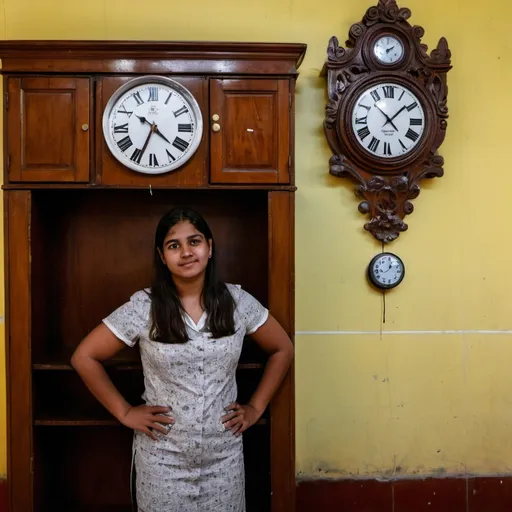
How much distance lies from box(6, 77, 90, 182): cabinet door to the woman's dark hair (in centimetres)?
42

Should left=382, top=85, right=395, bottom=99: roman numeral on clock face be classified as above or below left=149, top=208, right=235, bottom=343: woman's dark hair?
above

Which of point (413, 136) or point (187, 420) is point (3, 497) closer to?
point (187, 420)

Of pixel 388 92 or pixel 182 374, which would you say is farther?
pixel 388 92

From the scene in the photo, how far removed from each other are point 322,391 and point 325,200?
0.87 m

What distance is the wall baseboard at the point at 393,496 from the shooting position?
7.20ft

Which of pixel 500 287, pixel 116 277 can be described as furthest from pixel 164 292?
pixel 500 287

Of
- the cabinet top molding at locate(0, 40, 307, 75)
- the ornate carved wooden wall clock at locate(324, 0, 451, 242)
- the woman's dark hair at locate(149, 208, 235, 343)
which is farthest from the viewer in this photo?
the ornate carved wooden wall clock at locate(324, 0, 451, 242)

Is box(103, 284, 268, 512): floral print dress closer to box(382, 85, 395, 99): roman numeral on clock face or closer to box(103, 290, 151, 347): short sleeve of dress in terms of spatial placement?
box(103, 290, 151, 347): short sleeve of dress

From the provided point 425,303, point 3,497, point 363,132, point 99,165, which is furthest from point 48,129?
point 425,303

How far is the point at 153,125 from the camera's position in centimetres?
183

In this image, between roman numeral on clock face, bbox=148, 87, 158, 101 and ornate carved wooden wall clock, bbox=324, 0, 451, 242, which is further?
ornate carved wooden wall clock, bbox=324, 0, 451, 242

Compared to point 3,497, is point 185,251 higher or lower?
higher

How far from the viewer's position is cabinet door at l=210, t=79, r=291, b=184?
1.81 m

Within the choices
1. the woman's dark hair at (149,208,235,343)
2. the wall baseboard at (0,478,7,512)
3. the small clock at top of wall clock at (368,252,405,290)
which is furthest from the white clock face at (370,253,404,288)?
the wall baseboard at (0,478,7,512)
